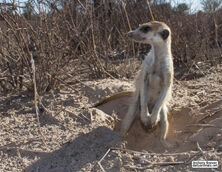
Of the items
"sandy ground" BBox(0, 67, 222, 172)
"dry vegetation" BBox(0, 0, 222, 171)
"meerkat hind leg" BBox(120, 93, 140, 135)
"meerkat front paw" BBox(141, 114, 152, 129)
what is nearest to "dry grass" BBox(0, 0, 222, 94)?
"dry vegetation" BBox(0, 0, 222, 171)

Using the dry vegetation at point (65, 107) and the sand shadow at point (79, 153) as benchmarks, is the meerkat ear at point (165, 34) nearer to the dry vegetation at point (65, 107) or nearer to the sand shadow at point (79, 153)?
the dry vegetation at point (65, 107)

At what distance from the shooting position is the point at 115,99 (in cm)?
345

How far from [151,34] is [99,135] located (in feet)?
4.05

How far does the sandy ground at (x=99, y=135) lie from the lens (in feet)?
6.48

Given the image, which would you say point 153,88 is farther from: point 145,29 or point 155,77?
point 145,29

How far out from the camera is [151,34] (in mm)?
2715

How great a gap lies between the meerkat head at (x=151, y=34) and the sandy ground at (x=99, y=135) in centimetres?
98

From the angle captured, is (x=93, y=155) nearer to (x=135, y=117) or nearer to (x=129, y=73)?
(x=135, y=117)

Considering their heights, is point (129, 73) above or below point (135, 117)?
above

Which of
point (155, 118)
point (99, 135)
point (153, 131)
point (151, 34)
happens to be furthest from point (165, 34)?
point (99, 135)

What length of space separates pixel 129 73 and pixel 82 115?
76.1 inches

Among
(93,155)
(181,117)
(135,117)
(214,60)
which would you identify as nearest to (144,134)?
(135,117)

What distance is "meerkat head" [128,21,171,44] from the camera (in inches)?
106

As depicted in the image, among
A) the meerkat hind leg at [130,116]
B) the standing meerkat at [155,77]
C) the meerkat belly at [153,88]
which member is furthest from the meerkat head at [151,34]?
the meerkat hind leg at [130,116]
